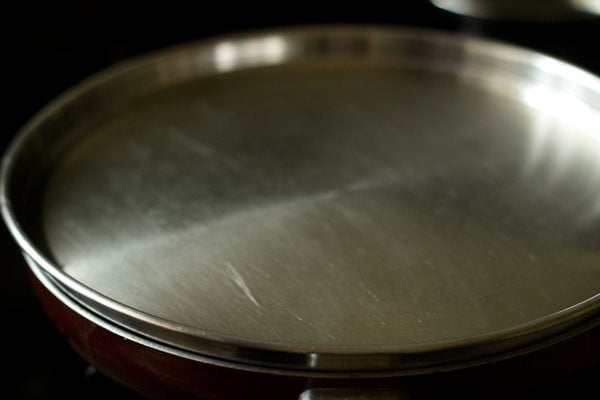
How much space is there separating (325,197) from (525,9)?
0.54m

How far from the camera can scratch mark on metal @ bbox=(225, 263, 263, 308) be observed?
57 centimetres

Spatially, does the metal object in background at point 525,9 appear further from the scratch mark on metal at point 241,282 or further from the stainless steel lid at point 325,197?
the scratch mark on metal at point 241,282

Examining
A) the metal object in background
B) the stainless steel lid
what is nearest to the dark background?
the metal object in background

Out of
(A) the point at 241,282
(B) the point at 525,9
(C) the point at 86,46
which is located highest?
(B) the point at 525,9

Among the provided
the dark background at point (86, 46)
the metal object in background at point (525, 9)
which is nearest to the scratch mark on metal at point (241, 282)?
the dark background at point (86, 46)

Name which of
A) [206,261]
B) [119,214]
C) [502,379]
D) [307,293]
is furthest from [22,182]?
[502,379]

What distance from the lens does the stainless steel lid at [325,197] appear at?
534 mm

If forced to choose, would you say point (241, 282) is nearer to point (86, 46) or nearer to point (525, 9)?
point (86, 46)

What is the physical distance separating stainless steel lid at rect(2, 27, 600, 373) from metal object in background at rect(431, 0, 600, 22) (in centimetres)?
16

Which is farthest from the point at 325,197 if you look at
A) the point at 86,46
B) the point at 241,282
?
the point at 86,46

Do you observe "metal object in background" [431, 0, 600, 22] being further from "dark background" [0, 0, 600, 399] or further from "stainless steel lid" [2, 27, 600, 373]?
"stainless steel lid" [2, 27, 600, 373]

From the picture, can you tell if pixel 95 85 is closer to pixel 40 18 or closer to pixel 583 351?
pixel 40 18

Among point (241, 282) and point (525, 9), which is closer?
point (241, 282)

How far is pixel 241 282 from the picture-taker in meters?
0.59
